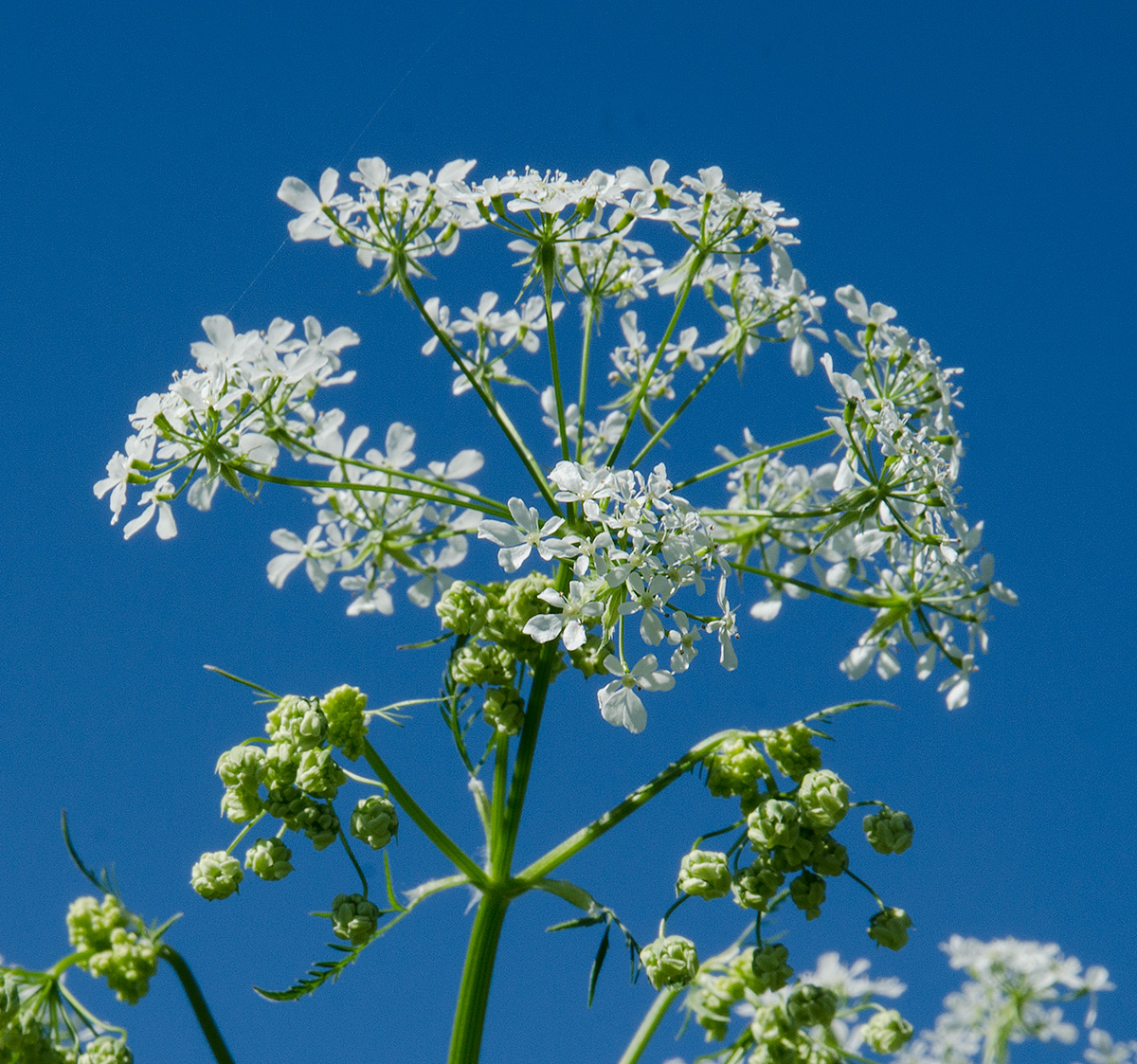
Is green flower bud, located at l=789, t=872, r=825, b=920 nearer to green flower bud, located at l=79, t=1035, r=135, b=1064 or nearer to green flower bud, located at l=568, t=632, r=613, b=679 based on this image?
green flower bud, located at l=568, t=632, r=613, b=679

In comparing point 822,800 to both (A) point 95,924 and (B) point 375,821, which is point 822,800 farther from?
(A) point 95,924

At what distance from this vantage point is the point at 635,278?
15.5 ft

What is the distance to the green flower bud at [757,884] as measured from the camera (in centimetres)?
371

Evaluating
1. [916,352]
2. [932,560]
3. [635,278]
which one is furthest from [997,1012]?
[635,278]

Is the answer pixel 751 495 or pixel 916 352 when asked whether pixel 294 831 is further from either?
pixel 916 352

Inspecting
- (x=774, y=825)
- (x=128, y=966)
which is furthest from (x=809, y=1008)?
(x=128, y=966)

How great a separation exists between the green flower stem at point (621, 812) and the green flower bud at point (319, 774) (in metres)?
0.69

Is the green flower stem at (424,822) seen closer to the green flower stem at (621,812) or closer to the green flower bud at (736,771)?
the green flower stem at (621,812)

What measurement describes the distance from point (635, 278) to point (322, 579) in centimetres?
181

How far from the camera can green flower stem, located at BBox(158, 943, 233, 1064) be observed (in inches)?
136

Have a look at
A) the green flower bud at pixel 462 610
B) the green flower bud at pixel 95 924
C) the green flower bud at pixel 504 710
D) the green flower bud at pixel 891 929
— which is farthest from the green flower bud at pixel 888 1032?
the green flower bud at pixel 95 924

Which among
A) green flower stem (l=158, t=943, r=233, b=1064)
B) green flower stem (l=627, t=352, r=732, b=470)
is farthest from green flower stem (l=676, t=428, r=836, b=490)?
green flower stem (l=158, t=943, r=233, b=1064)

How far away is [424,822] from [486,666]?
22.1 inches

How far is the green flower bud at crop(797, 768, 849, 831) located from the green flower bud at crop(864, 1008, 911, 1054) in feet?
2.37
